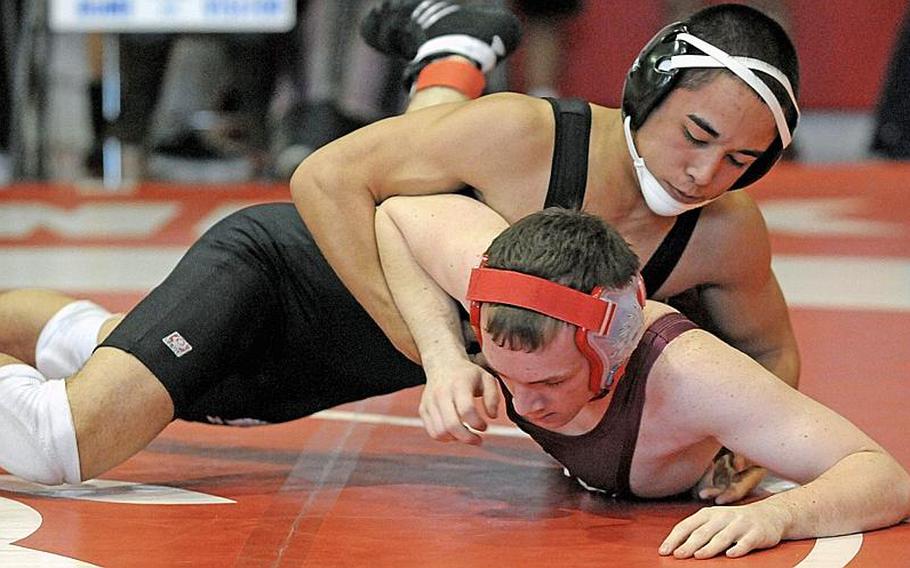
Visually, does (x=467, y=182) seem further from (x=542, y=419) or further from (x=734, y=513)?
(x=734, y=513)

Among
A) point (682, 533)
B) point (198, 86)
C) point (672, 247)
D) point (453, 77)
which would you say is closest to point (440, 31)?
point (453, 77)

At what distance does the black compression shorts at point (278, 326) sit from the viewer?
9.64 feet

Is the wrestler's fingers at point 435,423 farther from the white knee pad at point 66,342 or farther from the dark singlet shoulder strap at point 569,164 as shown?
the white knee pad at point 66,342

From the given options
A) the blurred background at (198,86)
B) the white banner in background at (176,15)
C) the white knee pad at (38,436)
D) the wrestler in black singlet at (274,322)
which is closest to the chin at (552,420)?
the wrestler in black singlet at (274,322)

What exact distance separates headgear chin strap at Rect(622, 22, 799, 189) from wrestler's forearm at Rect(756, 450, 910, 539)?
53 centimetres

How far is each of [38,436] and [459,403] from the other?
749 millimetres

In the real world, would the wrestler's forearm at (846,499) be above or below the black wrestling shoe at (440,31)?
below

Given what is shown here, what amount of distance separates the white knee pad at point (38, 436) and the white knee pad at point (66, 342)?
16.5 inches

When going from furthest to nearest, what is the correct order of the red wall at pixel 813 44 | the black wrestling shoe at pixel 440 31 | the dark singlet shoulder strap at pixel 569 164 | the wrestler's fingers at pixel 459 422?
the red wall at pixel 813 44 < the black wrestling shoe at pixel 440 31 < the dark singlet shoulder strap at pixel 569 164 < the wrestler's fingers at pixel 459 422

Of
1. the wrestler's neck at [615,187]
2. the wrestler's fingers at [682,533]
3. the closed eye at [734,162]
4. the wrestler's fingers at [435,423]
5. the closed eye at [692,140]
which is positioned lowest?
the wrestler's fingers at [682,533]

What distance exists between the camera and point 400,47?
386 centimetres

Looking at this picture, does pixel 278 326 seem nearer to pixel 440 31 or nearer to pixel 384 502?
pixel 384 502

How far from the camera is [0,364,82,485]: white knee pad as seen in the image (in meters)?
2.66

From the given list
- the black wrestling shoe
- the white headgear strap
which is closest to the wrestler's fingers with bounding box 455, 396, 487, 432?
the white headgear strap
